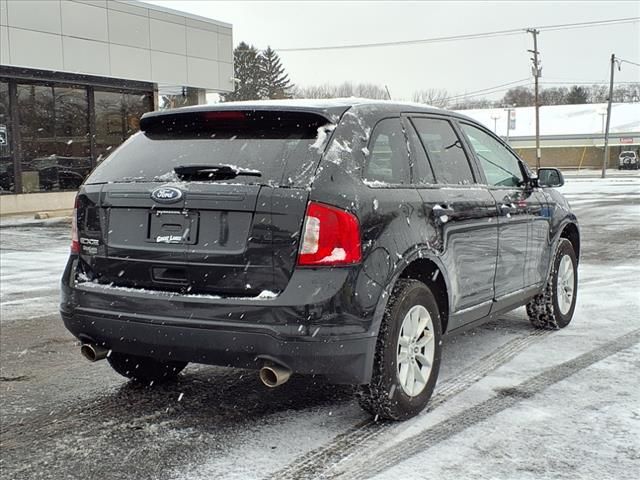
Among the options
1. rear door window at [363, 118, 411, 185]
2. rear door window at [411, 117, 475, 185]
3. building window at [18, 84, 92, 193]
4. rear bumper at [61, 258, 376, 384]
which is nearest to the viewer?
rear bumper at [61, 258, 376, 384]

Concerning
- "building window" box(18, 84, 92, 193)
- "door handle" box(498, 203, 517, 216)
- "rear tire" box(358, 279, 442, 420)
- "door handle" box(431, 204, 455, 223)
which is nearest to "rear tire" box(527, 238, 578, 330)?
"door handle" box(498, 203, 517, 216)

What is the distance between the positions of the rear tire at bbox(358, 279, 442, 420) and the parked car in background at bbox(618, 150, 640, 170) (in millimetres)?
62319

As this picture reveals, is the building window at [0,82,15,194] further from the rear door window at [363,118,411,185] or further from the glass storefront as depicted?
the rear door window at [363,118,411,185]

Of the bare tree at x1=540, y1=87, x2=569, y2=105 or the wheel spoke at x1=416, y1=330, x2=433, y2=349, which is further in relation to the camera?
the bare tree at x1=540, y1=87, x2=569, y2=105

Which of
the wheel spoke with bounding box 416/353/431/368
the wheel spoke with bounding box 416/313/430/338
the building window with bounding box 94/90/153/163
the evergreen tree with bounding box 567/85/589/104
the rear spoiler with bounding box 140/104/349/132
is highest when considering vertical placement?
the evergreen tree with bounding box 567/85/589/104

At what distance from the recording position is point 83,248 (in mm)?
4008

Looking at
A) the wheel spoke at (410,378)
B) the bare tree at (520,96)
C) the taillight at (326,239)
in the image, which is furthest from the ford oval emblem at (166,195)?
the bare tree at (520,96)

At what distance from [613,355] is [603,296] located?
242cm

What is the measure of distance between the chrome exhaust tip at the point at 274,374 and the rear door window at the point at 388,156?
3.48 feet

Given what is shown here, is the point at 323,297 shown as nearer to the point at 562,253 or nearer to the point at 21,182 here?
the point at 562,253

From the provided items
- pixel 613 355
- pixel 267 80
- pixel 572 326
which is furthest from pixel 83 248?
pixel 267 80

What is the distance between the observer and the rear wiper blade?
11.8 ft

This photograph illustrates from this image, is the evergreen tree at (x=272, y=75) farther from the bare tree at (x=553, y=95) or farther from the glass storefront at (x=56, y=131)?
the glass storefront at (x=56, y=131)

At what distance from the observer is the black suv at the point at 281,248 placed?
11.3 feet
